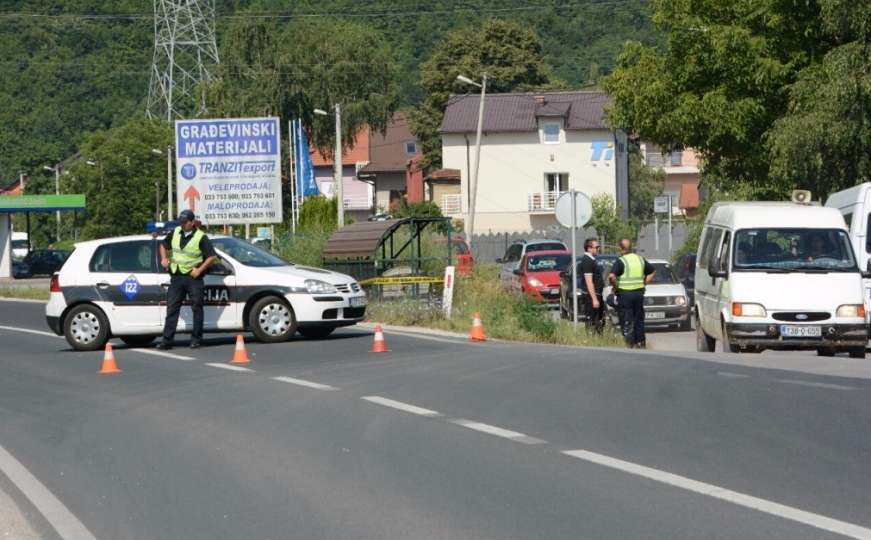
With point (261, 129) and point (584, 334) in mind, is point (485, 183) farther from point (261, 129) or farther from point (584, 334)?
point (584, 334)

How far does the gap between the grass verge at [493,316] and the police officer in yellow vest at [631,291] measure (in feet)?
3.31

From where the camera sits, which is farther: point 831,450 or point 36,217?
point 36,217

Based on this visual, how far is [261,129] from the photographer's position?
114 feet

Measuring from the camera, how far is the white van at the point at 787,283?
18250 millimetres

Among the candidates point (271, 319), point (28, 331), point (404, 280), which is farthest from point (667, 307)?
point (28, 331)

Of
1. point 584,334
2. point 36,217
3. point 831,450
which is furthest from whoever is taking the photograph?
point 36,217

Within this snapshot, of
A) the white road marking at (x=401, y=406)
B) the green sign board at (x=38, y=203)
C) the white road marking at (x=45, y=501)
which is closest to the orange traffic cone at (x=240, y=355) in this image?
the white road marking at (x=401, y=406)

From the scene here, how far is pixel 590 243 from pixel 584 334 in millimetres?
1863

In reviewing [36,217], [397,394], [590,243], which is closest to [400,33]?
[36,217]

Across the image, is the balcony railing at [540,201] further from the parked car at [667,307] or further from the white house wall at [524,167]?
the parked car at [667,307]

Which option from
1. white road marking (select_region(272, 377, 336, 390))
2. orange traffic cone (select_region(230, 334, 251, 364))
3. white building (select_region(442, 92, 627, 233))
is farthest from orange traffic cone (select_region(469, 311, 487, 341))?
white building (select_region(442, 92, 627, 233))

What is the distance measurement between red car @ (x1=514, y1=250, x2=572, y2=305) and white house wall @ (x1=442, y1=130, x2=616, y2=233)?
4090 cm

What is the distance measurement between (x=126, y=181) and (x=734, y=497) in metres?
84.5

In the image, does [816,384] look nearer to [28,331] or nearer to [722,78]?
[28,331]
